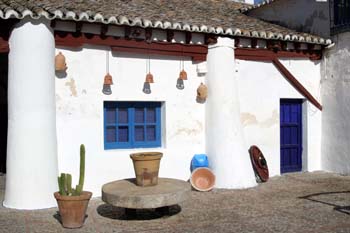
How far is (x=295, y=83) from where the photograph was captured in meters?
11.7

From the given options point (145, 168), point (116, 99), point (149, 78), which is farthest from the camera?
point (149, 78)

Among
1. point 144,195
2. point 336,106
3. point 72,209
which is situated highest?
point 336,106

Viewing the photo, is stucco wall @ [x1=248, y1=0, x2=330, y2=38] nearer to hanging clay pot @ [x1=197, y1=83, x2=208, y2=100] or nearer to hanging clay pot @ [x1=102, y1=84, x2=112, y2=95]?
hanging clay pot @ [x1=197, y1=83, x2=208, y2=100]

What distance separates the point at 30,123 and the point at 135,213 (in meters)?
2.32

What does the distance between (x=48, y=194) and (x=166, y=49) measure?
150 inches

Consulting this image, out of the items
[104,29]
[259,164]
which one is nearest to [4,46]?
[104,29]

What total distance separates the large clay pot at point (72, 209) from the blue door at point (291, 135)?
20.8 feet

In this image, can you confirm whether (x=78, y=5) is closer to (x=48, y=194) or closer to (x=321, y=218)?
(x=48, y=194)

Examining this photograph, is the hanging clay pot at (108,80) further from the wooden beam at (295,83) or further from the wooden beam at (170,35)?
the wooden beam at (295,83)

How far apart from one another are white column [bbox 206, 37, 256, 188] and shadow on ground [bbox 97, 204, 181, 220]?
6.75 feet

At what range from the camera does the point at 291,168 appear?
39.5ft

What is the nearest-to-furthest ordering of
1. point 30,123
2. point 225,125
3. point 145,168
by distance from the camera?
point 145,168 → point 30,123 → point 225,125

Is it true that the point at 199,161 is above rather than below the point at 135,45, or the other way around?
below

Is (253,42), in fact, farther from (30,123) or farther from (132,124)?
(30,123)
